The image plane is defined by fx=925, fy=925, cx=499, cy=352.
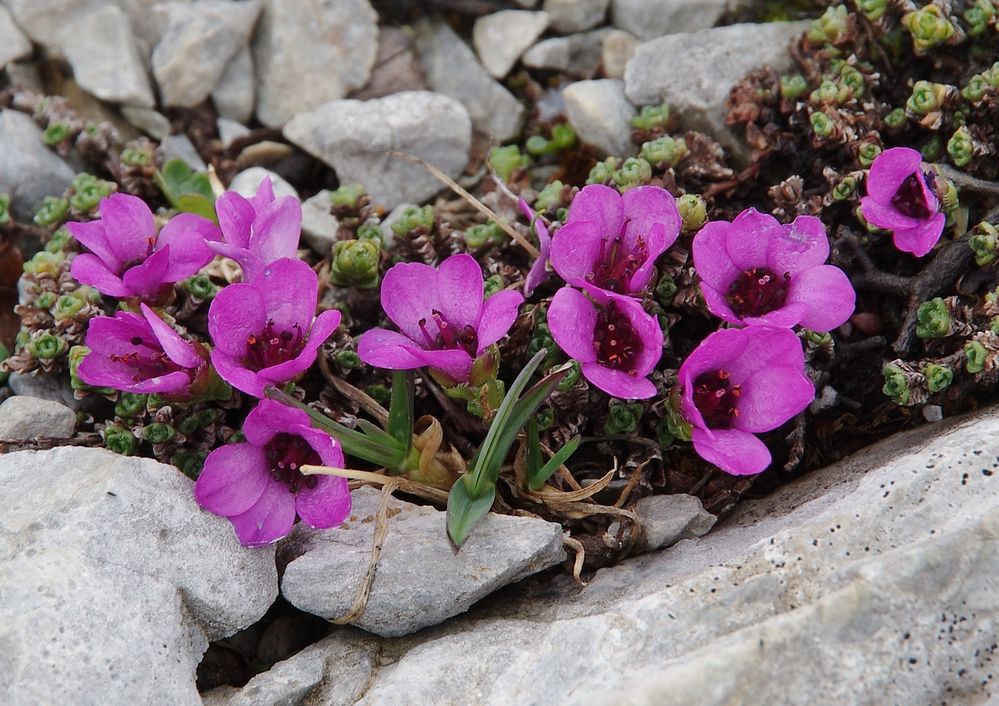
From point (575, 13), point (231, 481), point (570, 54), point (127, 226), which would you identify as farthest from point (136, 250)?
point (575, 13)

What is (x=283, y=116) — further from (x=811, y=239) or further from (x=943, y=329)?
(x=943, y=329)

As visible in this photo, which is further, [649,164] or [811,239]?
[649,164]

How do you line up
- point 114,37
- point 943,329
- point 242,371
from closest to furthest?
point 242,371 → point 943,329 → point 114,37

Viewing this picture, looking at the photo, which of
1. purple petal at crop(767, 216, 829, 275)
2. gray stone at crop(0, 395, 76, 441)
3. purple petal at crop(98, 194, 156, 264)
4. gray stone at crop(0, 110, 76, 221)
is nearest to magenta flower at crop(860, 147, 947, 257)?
purple petal at crop(767, 216, 829, 275)

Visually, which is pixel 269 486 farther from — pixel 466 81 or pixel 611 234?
pixel 466 81

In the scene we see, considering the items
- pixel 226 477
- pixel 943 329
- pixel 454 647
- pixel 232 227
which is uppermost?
pixel 232 227

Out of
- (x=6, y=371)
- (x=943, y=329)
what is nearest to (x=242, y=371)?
(x=6, y=371)
